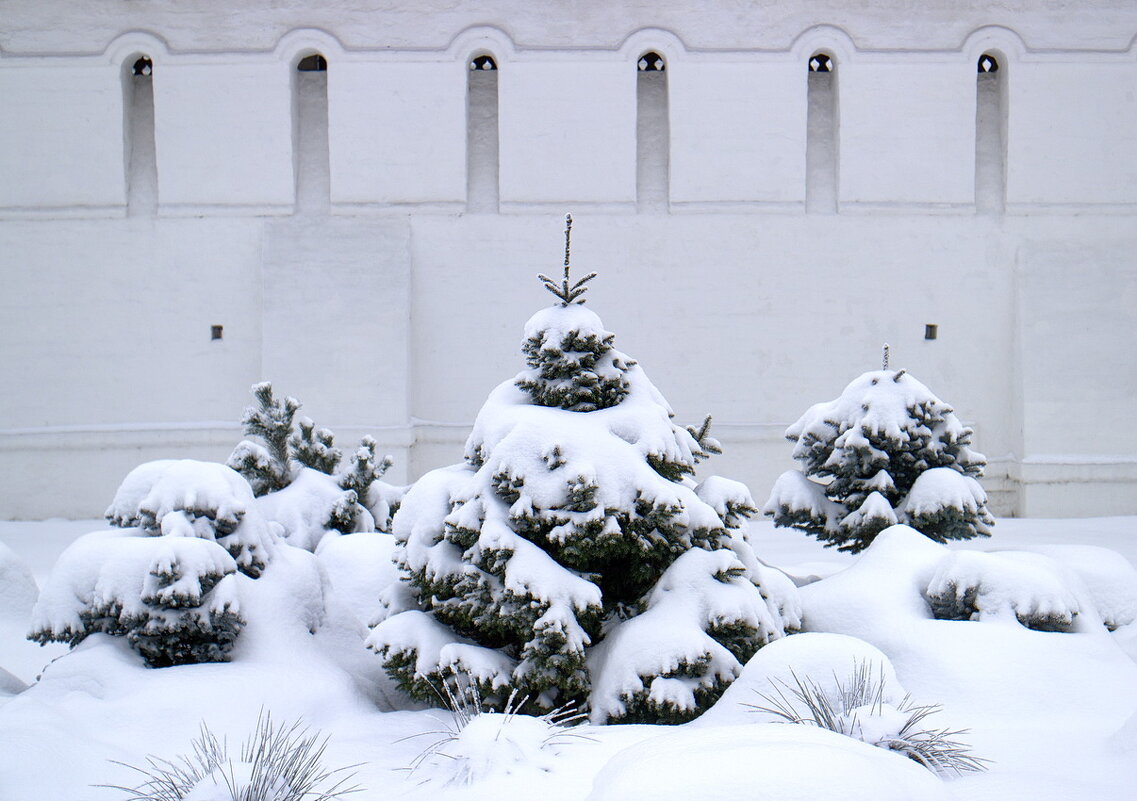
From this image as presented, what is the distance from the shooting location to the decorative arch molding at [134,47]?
36.3 feet

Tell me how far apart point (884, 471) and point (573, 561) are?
118 inches

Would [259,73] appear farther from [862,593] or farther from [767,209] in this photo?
[862,593]

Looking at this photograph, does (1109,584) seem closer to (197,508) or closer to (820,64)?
(197,508)

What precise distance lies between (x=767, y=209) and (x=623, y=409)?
7.27 meters

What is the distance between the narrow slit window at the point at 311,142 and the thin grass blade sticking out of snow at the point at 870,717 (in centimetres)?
903

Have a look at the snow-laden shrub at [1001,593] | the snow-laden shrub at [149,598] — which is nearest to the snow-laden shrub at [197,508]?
the snow-laden shrub at [149,598]

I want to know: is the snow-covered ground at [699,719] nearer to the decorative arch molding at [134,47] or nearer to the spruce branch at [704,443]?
the spruce branch at [704,443]

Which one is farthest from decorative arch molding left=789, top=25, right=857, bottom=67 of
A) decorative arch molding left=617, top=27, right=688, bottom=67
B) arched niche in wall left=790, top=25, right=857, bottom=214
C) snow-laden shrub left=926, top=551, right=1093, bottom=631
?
snow-laden shrub left=926, top=551, right=1093, bottom=631

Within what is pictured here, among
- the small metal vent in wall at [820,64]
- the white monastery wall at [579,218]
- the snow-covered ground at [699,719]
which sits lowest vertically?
the snow-covered ground at [699,719]

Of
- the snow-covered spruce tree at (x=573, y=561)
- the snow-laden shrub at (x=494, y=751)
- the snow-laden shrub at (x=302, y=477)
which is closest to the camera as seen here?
the snow-laden shrub at (x=494, y=751)

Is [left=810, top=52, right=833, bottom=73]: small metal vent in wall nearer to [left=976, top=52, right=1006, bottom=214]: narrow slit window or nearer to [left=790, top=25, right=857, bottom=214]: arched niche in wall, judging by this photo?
[left=790, top=25, right=857, bottom=214]: arched niche in wall

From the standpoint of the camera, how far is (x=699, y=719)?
3992 mm

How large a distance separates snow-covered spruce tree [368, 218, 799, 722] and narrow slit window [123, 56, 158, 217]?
8.27 meters

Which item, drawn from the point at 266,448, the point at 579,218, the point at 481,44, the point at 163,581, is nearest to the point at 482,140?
the point at 481,44
